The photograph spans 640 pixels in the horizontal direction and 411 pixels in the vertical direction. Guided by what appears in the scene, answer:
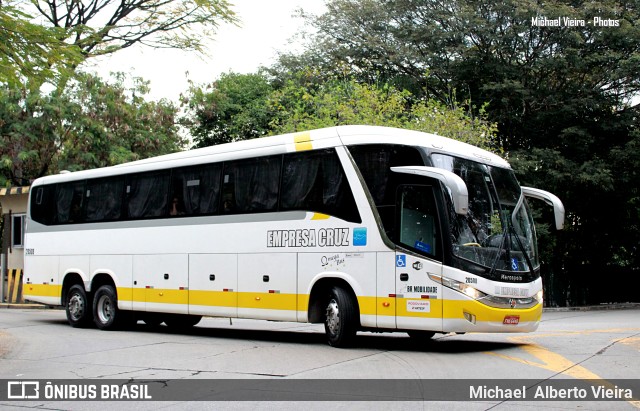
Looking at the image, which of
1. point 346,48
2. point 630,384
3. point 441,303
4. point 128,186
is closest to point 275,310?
point 441,303

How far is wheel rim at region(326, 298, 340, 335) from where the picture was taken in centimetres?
1317

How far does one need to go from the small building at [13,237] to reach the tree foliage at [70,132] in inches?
83.6

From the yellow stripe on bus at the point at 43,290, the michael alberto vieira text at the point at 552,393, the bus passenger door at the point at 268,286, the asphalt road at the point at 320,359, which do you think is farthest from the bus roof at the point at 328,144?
the michael alberto vieira text at the point at 552,393

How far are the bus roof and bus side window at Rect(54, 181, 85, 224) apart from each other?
2.74 meters

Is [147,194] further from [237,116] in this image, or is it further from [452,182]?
[237,116]

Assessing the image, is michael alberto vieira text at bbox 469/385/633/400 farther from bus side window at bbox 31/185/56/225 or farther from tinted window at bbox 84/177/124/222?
bus side window at bbox 31/185/56/225

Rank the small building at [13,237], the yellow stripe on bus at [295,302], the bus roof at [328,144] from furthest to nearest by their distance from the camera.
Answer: the small building at [13,237] < the bus roof at [328,144] < the yellow stripe on bus at [295,302]

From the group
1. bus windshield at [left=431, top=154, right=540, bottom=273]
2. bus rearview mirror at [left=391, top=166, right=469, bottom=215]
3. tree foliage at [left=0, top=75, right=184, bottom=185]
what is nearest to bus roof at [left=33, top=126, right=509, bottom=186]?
bus windshield at [left=431, top=154, right=540, bottom=273]

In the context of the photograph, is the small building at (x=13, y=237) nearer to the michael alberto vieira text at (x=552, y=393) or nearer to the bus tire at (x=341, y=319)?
the bus tire at (x=341, y=319)

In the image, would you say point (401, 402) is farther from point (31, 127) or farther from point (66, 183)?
point (31, 127)

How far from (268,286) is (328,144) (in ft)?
9.77

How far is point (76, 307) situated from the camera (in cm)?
1911

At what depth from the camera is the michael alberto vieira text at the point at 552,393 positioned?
330 inches

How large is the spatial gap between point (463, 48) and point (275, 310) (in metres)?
22.9
